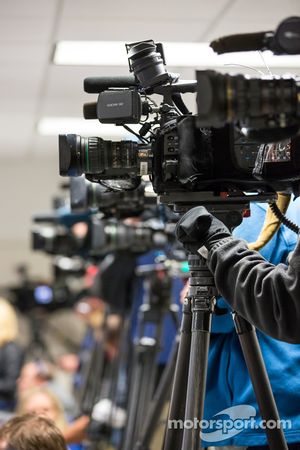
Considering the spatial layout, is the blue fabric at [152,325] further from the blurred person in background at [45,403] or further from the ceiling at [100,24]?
the ceiling at [100,24]

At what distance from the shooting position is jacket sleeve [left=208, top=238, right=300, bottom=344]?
56.7 inches

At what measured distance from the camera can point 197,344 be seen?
1.71m

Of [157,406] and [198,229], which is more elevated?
[198,229]

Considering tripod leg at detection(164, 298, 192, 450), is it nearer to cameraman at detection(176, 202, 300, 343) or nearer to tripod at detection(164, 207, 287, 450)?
tripod at detection(164, 207, 287, 450)

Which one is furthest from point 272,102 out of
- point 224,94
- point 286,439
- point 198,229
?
point 286,439

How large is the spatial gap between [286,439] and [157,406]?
123 centimetres

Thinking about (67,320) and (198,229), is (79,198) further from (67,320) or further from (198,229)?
(67,320)

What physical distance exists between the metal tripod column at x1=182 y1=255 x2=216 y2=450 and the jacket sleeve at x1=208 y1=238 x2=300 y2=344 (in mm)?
166

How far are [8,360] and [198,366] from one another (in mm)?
3561

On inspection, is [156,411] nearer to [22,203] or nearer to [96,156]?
[96,156]

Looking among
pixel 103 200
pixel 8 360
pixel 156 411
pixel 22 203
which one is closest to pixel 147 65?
pixel 103 200

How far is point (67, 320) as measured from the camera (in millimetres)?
7918

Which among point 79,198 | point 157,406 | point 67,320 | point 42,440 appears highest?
point 79,198

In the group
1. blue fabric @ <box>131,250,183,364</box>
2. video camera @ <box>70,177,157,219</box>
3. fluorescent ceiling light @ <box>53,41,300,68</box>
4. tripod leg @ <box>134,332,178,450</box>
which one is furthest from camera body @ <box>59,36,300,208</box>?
blue fabric @ <box>131,250,183,364</box>
